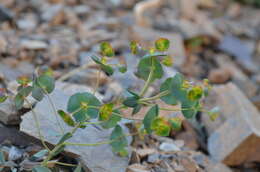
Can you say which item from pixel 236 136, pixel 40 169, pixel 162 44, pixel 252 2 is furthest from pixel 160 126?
pixel 252 2

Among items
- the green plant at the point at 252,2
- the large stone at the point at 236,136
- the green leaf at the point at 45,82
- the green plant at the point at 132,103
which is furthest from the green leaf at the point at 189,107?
the green plant at the point at 252,2

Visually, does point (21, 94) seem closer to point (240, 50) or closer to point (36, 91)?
point (36, 91)

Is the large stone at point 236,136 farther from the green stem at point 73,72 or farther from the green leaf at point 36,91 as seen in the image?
the green leaf at point 36,91

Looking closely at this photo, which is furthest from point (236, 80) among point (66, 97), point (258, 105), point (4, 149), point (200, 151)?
point (4, 149)

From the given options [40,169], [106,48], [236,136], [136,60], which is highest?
[106,48]

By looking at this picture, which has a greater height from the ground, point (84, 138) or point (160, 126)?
point (160, 126)

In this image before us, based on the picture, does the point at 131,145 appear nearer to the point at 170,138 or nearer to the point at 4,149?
the point at 170,138
